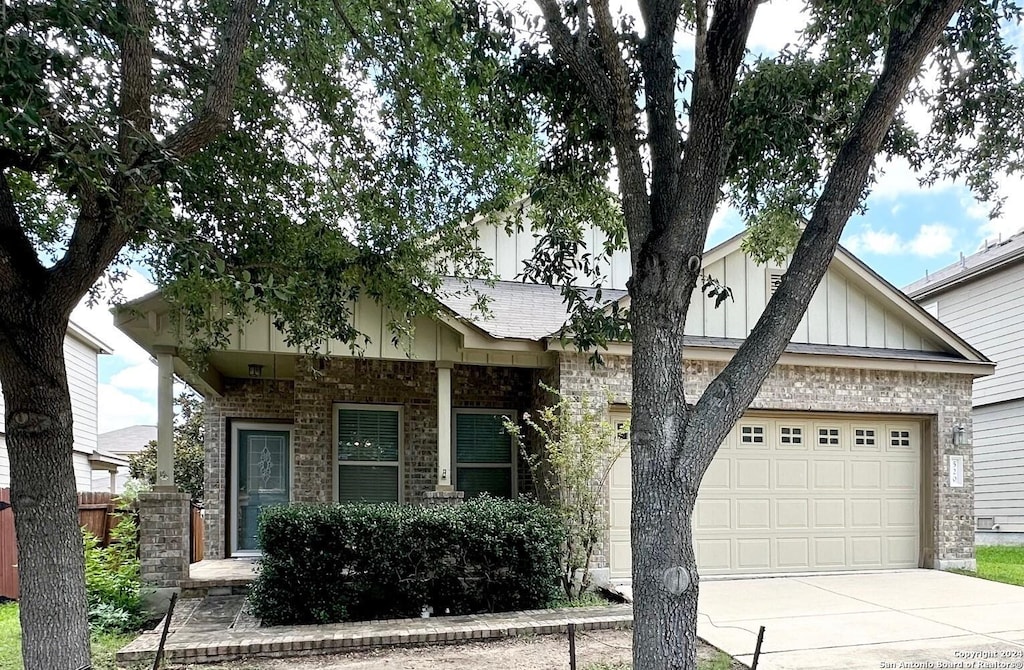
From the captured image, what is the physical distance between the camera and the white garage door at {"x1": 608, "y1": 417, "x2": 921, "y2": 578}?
1013cm

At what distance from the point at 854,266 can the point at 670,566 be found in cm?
796

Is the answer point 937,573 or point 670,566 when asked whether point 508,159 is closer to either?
point 670,566

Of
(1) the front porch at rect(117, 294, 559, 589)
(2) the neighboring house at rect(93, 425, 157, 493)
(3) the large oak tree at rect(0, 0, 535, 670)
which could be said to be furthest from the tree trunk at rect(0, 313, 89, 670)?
(2) the neighboring house at rect(93, 425, 157, 493)

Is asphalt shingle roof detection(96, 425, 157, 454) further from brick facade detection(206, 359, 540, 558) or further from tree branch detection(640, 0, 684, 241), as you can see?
tree branch detection(640, 0, 684, 241)

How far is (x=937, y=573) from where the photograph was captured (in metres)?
10.3

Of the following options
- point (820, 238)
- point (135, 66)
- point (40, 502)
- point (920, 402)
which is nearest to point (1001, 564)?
point (920, 402)

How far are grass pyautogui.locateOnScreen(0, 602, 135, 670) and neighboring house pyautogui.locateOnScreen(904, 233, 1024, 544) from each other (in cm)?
1531

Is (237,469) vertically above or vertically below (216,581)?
above

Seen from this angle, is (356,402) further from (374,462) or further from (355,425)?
(374,462)

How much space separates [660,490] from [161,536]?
6.08 metres

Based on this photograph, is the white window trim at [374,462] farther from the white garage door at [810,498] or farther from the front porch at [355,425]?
the white garage door at [810,498]

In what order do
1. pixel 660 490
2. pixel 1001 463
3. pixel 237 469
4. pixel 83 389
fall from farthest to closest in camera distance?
1. pixel 83 389
2. pixel 1001 463
3. pixel 237 469
4. pixel 660 490

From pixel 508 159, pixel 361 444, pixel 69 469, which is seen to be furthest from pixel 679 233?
pixel 361 444

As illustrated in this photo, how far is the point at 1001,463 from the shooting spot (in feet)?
52.7
